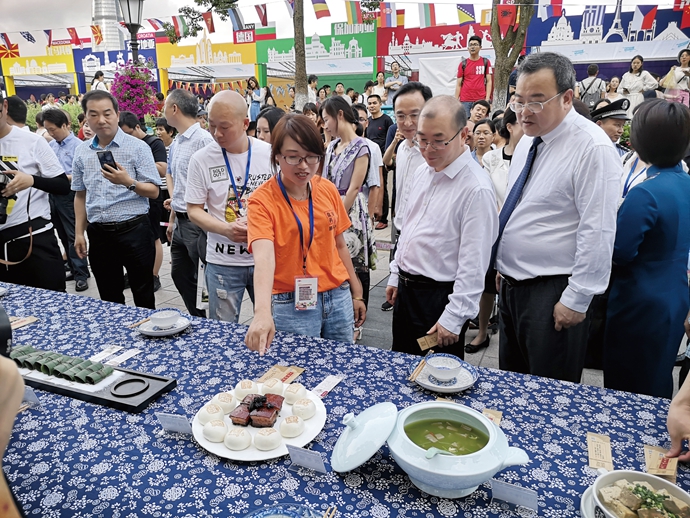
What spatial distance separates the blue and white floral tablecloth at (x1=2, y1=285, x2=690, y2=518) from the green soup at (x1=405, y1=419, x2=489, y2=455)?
0.28 feet

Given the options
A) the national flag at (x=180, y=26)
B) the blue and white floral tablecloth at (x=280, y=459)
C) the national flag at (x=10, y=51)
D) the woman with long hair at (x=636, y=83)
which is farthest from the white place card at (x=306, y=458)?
the national flag at (x=10, y=51)

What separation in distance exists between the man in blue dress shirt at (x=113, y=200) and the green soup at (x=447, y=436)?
8.34 ft

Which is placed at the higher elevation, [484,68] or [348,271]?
[484,68]

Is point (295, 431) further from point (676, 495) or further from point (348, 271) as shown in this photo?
point (348, 271)

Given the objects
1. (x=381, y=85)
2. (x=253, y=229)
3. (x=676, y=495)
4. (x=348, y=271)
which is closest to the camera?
(x=676, y=495)

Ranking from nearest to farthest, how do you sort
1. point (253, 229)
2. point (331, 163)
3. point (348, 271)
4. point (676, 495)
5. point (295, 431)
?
point (676, 495)
point (295, 431)
point (253, 229)
point (348, 271)
point (331, 163)

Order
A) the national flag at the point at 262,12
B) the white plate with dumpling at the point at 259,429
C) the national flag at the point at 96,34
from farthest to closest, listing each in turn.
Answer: the national flag at the point at 96,34 → the national flag at the point at 262,12 → the white plate with dumpling at the point at 259,429

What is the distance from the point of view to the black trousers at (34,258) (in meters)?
2.75

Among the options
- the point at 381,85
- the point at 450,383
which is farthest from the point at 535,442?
the point at 381,85

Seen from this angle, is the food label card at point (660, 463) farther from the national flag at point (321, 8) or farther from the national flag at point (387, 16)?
the national flag at point (321, 8)

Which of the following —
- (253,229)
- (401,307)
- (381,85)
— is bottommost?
(401,307)

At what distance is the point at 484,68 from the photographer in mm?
7875

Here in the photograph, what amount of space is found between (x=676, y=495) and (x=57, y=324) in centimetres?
213

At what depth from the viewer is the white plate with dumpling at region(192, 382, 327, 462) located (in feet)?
3.62
